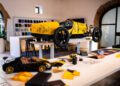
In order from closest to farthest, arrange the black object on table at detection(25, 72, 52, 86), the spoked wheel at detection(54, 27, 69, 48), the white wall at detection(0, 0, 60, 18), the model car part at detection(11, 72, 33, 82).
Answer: the black object on table at detection(25, 72, 52, 86), the model car part at detection(11, 72, 33, 82), the spoked wheel at detection(54, 27, 69, 48), the white wall at detection(0, 0, 60, 18)

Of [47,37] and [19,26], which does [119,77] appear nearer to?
[47,37]

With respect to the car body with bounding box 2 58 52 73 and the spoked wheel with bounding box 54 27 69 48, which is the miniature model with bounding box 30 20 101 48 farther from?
the car body with bounding box 2 58 52 73

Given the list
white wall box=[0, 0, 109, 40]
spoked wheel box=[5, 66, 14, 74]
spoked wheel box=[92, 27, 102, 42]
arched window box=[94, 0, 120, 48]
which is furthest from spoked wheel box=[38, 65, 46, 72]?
white wall box=[0, 0, 109, 40]

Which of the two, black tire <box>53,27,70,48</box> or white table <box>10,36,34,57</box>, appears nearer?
black tire <box>53,27,70,48</box>

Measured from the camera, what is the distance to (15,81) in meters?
1.18

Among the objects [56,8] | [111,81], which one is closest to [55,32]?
[111,81]

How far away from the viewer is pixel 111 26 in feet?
24.4

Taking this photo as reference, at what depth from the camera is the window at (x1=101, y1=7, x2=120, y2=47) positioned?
721 centimetres

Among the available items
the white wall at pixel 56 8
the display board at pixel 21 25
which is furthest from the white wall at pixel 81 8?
the display board at pixel 21 25

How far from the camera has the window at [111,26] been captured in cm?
721

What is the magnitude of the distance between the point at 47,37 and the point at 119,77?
5.40ft

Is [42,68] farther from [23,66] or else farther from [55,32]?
[55,32]

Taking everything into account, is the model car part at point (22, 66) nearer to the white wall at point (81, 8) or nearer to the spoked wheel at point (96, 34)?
the spoked wheel at point (96, 34)

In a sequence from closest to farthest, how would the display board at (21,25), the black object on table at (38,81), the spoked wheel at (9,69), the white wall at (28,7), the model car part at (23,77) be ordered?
the black object on table at (38,81) → the model car part at (23,77) → the spoked wheel at (9,69) → the white wall at (28,7) → the display board at (21,25)
